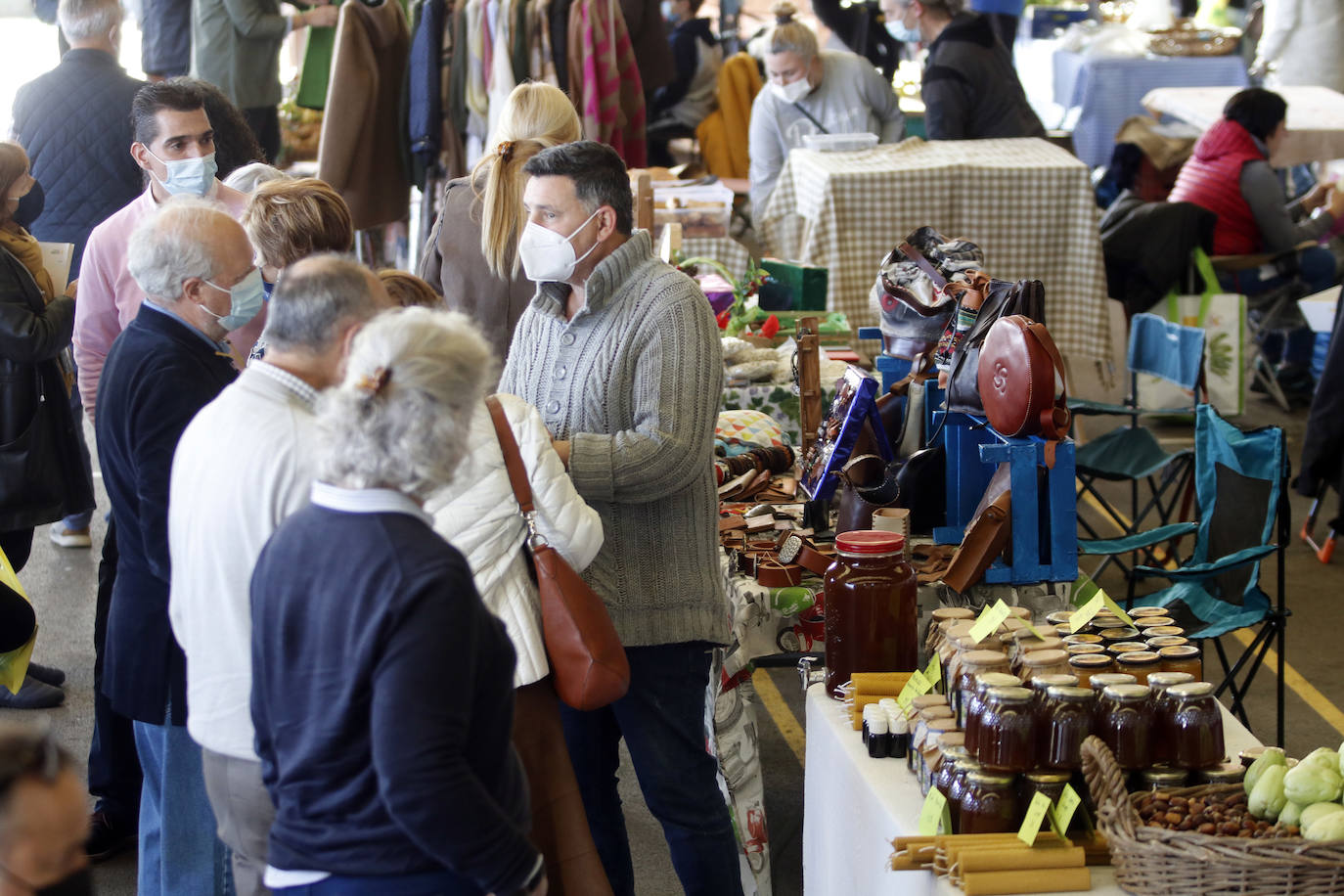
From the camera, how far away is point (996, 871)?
1.80 metres

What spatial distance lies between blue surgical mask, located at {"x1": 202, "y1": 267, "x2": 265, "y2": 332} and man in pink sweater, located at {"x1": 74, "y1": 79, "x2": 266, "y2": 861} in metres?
0.53

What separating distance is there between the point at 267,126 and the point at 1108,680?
553cm

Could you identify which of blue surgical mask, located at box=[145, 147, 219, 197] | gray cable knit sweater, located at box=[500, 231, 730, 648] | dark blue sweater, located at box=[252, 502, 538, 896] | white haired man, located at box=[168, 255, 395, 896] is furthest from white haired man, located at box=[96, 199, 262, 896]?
blue surgical mask, located at box=[145, 147, 219, 197]

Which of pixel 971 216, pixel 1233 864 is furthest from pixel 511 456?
pixel 971 216

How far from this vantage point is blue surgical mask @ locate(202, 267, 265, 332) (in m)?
2.42

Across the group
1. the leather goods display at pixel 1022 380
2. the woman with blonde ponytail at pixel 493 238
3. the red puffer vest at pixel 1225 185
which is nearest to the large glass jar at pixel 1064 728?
the leather goods display at pixel 1022 380

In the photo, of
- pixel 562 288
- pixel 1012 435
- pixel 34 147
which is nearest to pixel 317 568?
pixel 562 288

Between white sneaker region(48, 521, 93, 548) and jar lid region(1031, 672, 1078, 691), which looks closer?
jar lid region(1031, 672, 1078, 691)

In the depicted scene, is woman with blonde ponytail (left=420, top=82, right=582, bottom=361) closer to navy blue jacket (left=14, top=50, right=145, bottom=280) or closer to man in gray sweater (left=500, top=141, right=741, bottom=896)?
man in gray sweater (left=500, top=141, right=741, bottom=896)

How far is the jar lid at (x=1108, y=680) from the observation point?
6.43 feet

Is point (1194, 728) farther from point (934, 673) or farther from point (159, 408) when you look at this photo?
point (159, 408)

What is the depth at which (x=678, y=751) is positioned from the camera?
2492mm

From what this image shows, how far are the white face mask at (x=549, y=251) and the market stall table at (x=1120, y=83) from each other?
765 cm

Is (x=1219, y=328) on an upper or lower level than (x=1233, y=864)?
lower
